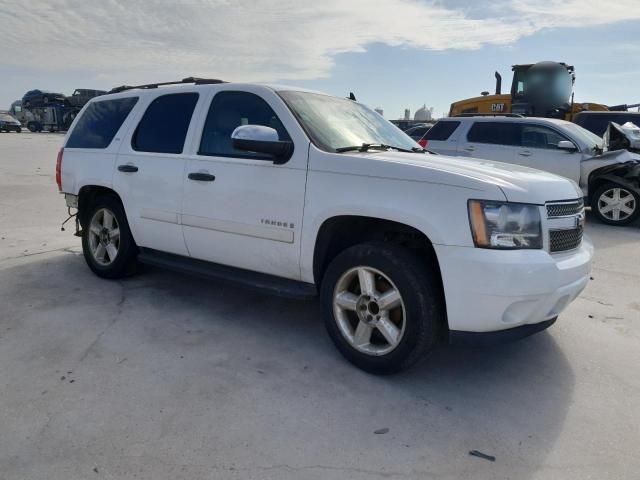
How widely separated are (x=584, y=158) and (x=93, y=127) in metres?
7.91

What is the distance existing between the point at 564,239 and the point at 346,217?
1.36 metres

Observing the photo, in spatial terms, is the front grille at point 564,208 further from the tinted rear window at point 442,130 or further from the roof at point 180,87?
the tinted rear window at point 442,130

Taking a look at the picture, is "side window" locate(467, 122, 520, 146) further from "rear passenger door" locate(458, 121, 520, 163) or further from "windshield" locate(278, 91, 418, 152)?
"windshield" locate(278, 91, 418, 152)

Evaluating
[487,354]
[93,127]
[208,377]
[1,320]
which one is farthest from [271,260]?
[93,127]

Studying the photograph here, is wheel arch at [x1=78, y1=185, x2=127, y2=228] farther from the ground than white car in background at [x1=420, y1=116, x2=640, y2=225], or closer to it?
closer to it

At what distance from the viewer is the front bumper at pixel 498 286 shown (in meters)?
2.81

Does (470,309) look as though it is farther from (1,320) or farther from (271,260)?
(1,320)

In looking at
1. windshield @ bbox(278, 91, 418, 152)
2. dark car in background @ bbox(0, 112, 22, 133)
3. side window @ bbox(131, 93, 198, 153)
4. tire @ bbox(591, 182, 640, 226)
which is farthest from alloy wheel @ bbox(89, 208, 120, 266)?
dark car in background @ bbox(0, 112, 22, 133)

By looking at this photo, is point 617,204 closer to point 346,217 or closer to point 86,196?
point 346,217

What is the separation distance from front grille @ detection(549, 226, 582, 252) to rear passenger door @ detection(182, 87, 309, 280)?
159 centimetres

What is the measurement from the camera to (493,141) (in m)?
9.99

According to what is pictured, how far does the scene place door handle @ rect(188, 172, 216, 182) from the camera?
3963 mm

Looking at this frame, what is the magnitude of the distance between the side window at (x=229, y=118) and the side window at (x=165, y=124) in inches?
10.1

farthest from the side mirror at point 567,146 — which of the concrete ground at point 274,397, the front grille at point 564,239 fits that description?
the front grille at point 564,239
